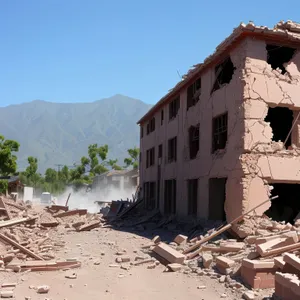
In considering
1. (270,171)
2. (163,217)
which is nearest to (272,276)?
(270,171)

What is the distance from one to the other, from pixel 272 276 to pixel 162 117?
17.7 metres

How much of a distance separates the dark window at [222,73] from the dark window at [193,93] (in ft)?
5.75

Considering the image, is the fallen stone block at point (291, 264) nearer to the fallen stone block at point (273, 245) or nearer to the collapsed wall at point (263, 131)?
the fallen stone block at point (273, 245)

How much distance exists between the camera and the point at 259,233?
13.3m

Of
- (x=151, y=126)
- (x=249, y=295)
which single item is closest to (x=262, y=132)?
(x=249, y=295)

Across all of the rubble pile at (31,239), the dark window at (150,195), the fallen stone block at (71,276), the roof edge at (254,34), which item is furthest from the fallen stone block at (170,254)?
the dark window at (150,195)

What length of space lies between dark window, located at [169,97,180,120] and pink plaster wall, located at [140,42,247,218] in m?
0.45

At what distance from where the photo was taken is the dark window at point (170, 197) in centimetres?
2220

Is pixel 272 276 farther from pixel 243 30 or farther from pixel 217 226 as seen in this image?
pixel 243 30

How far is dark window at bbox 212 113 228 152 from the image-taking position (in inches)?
640

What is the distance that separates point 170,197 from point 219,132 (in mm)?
7650

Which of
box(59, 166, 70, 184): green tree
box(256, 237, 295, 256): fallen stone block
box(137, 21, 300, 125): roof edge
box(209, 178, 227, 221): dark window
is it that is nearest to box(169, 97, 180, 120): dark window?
box(137, 21, 300, 125): roof edge

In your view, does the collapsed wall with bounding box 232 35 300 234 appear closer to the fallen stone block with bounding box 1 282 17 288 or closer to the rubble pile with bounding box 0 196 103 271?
the rubble pile with bounding box 0 196 103 271

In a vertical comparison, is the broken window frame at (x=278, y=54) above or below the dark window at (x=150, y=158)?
above
